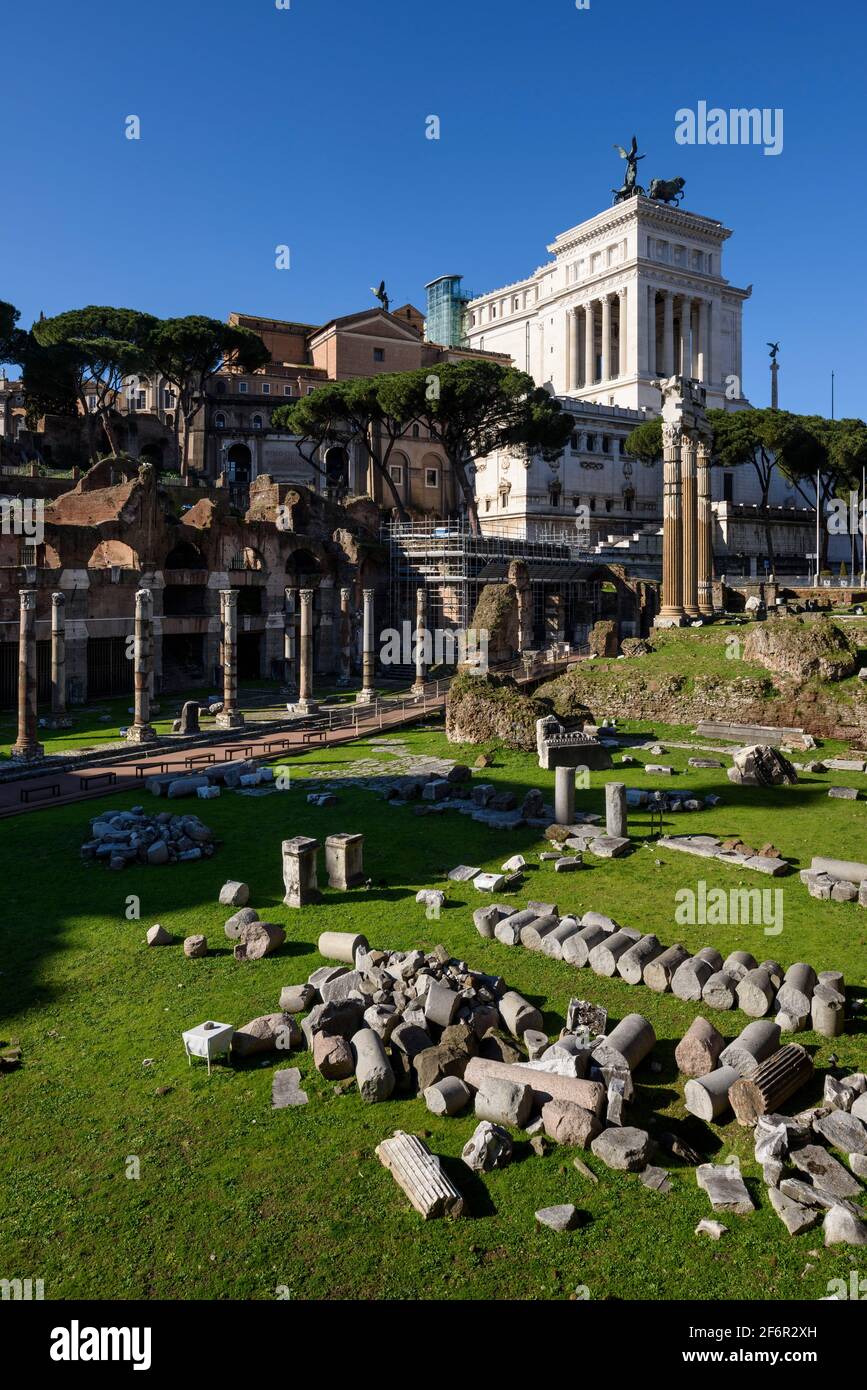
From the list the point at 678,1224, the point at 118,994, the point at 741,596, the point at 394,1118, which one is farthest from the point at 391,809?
the point at 741,596

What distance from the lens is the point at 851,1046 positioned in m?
8.55

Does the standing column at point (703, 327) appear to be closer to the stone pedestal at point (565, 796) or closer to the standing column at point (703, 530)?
the standing column at point (703, 530)

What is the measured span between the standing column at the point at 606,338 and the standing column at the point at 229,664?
64072 mm

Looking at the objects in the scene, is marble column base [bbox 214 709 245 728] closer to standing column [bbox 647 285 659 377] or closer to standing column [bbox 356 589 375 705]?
standing column [bbox 356 589 375 705]

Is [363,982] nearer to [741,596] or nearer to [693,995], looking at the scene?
[693,995]

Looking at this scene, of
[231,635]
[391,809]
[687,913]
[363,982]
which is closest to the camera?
[363,982]

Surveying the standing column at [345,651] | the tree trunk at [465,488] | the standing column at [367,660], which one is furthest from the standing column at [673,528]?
the tree trunk at [465,488]

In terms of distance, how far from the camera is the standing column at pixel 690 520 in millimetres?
38094

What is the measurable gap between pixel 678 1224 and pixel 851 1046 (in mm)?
3262

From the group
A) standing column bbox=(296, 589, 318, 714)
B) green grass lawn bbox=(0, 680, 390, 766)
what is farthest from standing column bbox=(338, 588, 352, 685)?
standing column bbox=(296, 589, 318, 714)

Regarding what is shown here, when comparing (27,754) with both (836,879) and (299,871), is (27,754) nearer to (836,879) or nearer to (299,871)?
(299,871)

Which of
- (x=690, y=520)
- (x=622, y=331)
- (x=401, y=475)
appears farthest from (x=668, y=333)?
(x=690, y=520)

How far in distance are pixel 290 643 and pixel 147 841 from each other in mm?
25093

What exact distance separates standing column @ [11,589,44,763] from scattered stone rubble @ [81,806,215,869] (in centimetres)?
700
